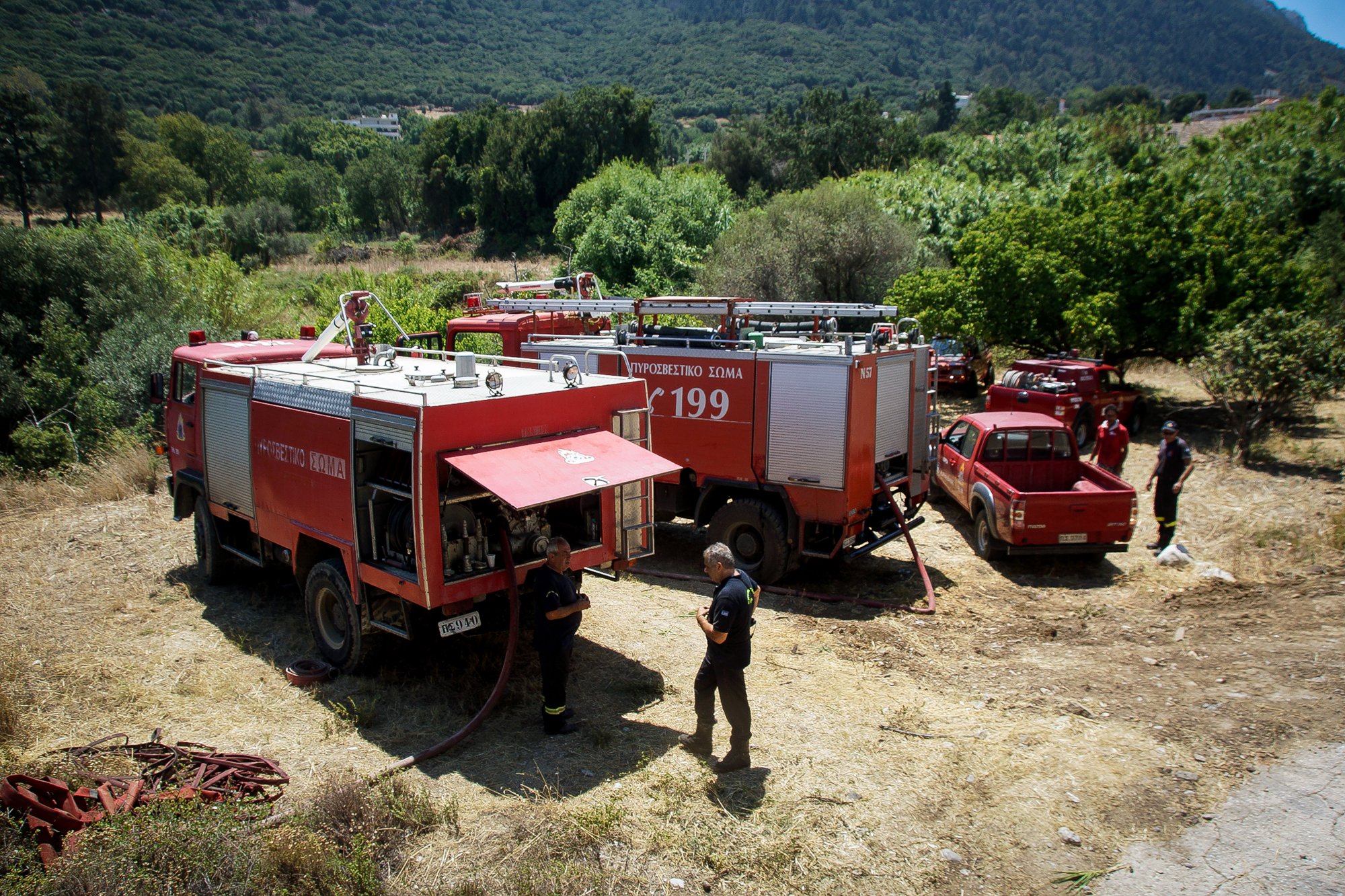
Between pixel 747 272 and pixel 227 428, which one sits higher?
pixel 747 272

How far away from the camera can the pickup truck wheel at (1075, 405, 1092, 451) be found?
1745 centimetres

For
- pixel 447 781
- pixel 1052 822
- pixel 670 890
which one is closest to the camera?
pixel 670 890

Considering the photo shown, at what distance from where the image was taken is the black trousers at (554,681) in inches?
249

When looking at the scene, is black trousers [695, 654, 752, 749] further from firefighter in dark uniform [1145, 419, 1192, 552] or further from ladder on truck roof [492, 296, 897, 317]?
firefighter in dark uniform [1145, 419, 1192, 552]

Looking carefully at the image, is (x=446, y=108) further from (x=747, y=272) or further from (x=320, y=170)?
(x=747, y=272)

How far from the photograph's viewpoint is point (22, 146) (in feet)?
136

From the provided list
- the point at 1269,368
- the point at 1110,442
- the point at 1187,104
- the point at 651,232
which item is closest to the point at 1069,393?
the point at 1269,368

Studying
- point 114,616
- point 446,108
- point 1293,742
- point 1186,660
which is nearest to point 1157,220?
Result: point 1186,660

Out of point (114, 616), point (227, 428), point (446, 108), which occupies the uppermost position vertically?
point (446, 108)

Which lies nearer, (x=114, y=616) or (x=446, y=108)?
(x=114, y=616)

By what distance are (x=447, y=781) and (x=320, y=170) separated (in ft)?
284

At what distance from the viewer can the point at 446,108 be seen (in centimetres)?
15675

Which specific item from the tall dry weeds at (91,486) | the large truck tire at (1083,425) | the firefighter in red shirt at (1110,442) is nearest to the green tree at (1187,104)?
the large truck tire at (1083,425)

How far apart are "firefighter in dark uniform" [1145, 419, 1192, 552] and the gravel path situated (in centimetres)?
597
